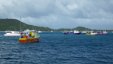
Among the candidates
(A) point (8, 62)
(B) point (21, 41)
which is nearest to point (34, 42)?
(B) point (21, 41)

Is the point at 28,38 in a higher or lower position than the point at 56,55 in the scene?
higher

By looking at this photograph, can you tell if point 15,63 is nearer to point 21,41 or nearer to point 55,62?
point 55,62

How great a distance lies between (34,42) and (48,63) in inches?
2764

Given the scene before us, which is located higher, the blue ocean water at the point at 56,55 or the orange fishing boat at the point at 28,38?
the orange fishing boat at the point at 28,38

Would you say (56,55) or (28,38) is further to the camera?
(28,38)

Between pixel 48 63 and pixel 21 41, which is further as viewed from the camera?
pixel 21 41

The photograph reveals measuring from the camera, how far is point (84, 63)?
50.3 meters

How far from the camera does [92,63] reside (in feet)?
166

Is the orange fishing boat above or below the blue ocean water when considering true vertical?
above

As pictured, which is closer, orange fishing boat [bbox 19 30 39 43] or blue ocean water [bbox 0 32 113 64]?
blue ocean water [bbox 0 32 113 64]

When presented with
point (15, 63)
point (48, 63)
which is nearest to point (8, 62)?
point (15, 63)

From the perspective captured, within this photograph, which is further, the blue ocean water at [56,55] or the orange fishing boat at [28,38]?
the orange fishing boat at [28,38]

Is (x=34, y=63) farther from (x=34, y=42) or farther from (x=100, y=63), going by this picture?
(x=34, y=42)

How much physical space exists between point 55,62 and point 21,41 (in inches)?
2552
